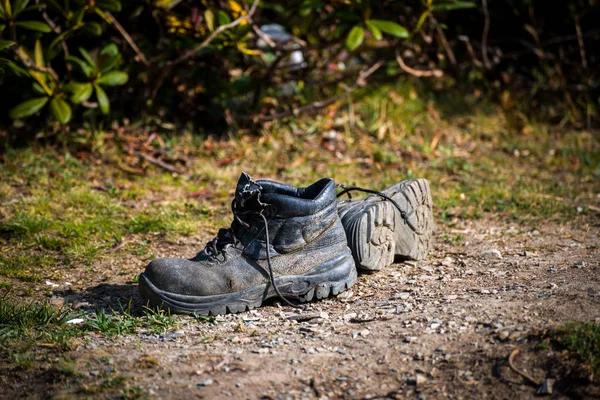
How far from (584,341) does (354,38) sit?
3.46 meters

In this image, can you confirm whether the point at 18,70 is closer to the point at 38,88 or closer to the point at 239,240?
the point at 38,88

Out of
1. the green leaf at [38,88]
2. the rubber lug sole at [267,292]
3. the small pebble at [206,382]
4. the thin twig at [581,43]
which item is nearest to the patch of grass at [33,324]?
the rubber lug sole at [267,292]

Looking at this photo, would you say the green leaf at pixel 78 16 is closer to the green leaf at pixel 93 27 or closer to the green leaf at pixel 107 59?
the green leaf at pixel 93 27

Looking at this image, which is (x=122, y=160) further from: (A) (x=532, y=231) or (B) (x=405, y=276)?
(A) (x=532, y=231)

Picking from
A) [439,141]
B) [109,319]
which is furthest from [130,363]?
[439,141]

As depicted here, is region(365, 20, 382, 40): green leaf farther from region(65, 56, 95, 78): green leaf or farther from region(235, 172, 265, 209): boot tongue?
region(235, 172, 265, 209): boot tongue

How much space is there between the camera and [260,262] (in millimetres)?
2832

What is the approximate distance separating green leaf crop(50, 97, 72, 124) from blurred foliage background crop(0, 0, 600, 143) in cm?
1

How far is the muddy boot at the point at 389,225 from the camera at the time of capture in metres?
3.08

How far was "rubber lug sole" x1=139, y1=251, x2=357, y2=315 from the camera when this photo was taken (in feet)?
8.92

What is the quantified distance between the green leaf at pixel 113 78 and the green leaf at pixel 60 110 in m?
0.33

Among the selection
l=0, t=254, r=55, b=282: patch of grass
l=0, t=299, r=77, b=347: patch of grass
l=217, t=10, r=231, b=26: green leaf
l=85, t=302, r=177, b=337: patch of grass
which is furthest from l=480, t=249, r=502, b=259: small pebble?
l=217, t=10, r=231, b=26: green leaf

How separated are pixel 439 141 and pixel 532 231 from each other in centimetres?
214

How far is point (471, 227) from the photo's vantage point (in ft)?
13.2
